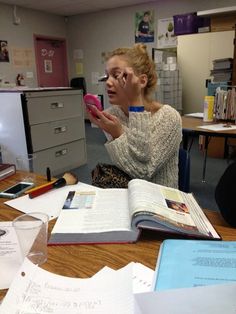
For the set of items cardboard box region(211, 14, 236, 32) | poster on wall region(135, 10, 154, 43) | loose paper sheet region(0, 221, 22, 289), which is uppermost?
poster on wall region(135, 10, 154, 43)

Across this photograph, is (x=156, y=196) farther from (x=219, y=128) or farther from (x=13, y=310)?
(x=219, y=128)

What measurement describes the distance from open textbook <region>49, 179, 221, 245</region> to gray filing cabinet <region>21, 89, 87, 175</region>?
6.26ft

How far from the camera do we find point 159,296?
43cm

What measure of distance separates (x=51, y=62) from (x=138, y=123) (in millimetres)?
6002

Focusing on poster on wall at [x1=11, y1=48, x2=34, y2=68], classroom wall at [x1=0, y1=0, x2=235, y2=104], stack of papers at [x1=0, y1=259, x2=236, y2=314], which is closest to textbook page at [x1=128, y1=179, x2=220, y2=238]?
stack of papers at [x1=0, y1=259, x2=236, y2=314]

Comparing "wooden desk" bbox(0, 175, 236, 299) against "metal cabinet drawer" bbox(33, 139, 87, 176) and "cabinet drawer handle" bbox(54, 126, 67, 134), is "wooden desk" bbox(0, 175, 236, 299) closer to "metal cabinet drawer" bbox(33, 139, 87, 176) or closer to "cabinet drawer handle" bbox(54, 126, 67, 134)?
"metal cabinet drawer" bbox(33, 139, 87, 176)

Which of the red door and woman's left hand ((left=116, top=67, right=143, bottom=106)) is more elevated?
the red door

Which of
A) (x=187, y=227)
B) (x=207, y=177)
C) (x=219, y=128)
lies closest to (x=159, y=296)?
(x=187, y=227)

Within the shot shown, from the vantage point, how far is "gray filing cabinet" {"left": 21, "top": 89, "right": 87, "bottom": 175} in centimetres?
270

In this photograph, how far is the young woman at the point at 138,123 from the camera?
107 centimetres

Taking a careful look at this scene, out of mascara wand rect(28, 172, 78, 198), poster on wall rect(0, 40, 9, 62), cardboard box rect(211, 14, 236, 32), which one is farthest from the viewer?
poster on wall rect(0, 40, 9, 62)

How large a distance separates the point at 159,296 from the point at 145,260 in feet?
0.65

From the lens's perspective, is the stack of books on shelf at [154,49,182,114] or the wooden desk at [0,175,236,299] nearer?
the wooden desk at [0,175,236,299]

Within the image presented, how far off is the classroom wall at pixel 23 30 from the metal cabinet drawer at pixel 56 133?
306 centimetres
